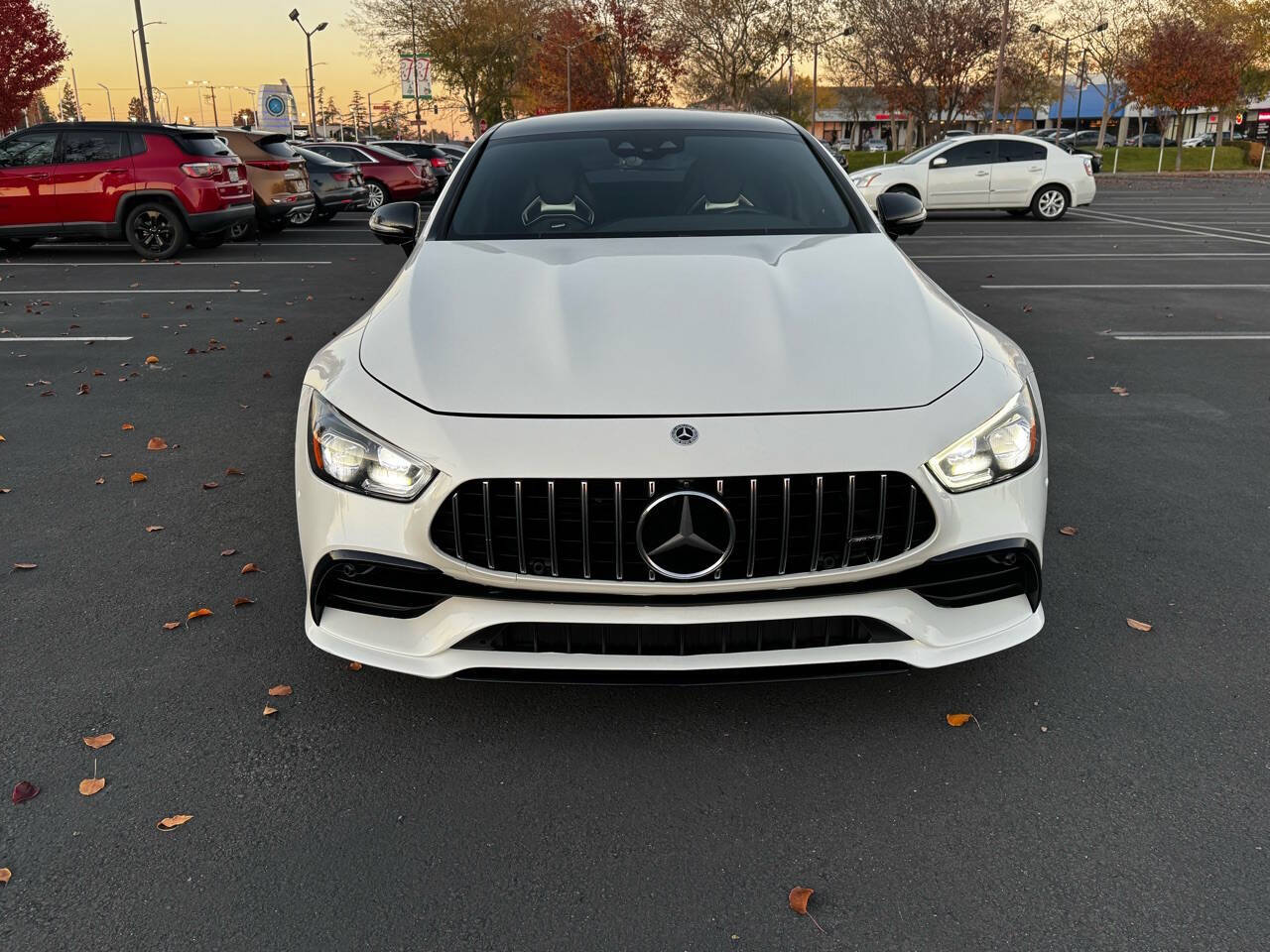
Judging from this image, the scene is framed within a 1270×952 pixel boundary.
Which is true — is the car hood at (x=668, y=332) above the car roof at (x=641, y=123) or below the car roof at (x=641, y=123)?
below

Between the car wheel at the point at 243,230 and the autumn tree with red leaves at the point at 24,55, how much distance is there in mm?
31458

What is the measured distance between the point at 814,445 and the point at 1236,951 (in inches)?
50.2

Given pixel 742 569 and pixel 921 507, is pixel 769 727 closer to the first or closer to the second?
pixel 742 569

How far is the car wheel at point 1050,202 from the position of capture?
18578mm

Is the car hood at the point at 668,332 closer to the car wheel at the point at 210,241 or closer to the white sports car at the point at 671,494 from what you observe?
the white sports car at the point at 671,494

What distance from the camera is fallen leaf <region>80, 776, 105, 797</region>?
2.49 m

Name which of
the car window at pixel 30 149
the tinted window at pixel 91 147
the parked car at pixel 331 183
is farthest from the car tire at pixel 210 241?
the parked car at pixel 331 183

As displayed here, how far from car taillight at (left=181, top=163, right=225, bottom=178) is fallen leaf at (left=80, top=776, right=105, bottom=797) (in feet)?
41.0

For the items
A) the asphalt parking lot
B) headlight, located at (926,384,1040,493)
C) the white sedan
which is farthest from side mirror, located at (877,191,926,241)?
the white sedan

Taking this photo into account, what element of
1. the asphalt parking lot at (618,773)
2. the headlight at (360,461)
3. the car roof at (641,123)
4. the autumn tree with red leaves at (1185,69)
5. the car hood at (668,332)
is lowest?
the asphalt parking lot at (618,773)

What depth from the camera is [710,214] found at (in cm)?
394

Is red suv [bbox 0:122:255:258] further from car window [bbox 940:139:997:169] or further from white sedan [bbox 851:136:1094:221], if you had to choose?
car window [bbox 940:139:997:169]

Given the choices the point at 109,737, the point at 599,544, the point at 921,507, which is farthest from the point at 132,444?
the point at 921,507

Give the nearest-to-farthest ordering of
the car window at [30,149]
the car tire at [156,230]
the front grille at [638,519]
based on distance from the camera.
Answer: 1. the front grille at [638,519]
2. the car window at [30,149]
3. the car tire at [156,230]
